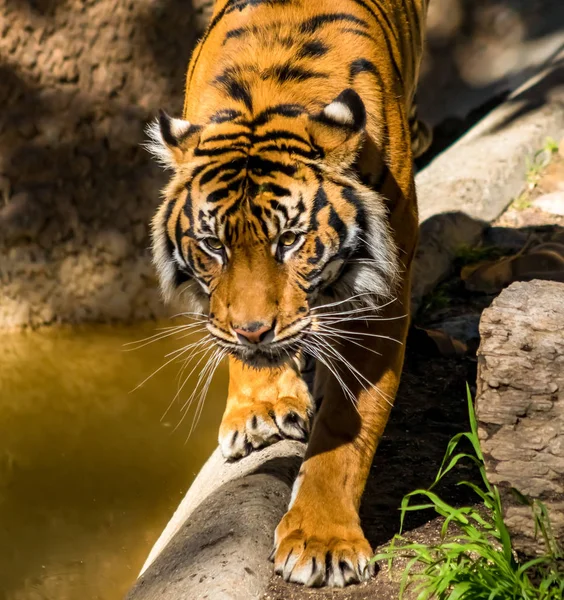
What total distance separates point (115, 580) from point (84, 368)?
180cm

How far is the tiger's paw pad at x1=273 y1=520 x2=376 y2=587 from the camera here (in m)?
2.55

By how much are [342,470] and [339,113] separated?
3.27 feet

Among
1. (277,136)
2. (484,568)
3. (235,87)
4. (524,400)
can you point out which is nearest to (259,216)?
(277,136)

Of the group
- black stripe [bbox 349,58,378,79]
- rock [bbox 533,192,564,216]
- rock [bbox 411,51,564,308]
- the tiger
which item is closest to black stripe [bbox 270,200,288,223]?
the tiger

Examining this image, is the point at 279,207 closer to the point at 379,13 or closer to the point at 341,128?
the point at 341,128

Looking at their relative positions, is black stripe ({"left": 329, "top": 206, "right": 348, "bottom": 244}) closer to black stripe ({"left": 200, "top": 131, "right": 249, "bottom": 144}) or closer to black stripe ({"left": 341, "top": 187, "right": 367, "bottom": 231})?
black stripe ({"left": 341, "top": 187, "right": 367, "bottom": 231})

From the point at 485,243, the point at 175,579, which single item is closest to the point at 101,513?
the point at 175,579

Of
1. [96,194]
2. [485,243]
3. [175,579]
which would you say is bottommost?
[175,579]

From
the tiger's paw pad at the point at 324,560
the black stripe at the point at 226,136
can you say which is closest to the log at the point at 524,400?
the tiger's paw pad at the point at 324,560

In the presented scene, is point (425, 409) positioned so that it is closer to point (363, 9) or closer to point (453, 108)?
point (363, 9)

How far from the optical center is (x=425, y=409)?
12.1ft

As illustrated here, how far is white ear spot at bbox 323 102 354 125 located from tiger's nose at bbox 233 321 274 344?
1.94 ft

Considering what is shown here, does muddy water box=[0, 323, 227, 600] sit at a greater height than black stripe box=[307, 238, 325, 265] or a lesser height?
lesser

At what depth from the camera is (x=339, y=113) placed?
2.67 metres
